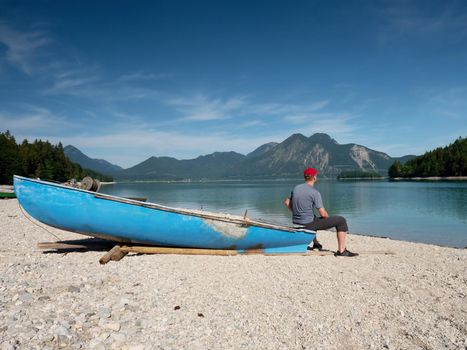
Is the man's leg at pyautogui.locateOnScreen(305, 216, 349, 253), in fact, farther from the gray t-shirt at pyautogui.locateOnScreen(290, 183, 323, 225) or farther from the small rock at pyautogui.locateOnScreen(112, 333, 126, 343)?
the small rock at pyautogui.locateOnScreen(112, 333, 126, 343)

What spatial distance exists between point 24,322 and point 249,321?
3.24 meters

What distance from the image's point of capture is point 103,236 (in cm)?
952

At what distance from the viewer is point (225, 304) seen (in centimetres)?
616

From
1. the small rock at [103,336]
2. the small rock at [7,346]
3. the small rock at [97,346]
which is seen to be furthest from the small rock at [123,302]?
the small rock at [7,346]

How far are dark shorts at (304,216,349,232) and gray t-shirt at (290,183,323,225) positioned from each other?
0.15m

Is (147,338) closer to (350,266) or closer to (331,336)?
(331,336)

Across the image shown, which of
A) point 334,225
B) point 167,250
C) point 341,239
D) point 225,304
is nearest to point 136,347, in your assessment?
point 225,304

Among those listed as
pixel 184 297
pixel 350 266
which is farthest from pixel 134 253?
pixel 350 266

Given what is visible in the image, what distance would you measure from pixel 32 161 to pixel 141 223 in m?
97.3

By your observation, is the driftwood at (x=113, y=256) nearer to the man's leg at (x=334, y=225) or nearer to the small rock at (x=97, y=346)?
the small rock at (x=97, y=346)

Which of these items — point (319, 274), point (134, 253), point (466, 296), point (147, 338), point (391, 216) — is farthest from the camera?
point (391, 216)

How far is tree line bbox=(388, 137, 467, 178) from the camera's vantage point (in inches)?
5231

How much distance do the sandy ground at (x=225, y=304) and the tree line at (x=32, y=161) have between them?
243 ft

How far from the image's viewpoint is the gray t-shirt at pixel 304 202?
10.1m
